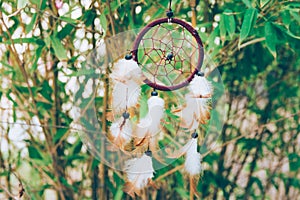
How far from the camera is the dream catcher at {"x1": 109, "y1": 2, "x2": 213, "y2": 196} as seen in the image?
36.6 inches

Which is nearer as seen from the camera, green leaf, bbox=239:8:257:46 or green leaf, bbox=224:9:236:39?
green leaf, bbox=239:8:257:46

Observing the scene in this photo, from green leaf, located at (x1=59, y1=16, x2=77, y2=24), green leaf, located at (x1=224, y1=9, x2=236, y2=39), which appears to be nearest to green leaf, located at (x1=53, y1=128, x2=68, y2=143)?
green leaf, located at (x1=59, y1=16, x2=77, y2=24)

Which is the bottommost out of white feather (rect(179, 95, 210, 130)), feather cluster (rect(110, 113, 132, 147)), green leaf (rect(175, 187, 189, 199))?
green leaf (rect(175, 187, 189, 199))

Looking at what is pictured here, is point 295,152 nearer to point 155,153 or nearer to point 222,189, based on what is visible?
point 222,189

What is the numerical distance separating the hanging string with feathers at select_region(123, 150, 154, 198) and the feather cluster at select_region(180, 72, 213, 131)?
0.10 meters

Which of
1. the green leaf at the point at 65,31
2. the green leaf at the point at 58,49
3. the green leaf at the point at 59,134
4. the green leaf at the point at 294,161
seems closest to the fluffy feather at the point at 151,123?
the green leaf at the point at 58,49

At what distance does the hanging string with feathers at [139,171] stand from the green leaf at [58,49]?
52 cm

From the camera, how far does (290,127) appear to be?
7.00 ft

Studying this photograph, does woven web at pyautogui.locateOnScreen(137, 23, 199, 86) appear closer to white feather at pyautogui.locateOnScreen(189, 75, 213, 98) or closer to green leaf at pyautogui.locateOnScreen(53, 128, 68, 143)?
white feather at pyautogui.locateOnScreen(189, 75, 213, 98)

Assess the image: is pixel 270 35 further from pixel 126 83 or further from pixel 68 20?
pixel 126 83

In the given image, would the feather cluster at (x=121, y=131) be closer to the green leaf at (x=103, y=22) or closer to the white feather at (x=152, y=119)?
the white feather at (x=152, y=119)

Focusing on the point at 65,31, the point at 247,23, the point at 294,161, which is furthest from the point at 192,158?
the point at 294,161

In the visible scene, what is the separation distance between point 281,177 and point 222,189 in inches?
11.9

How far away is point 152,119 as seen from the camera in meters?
0.94
